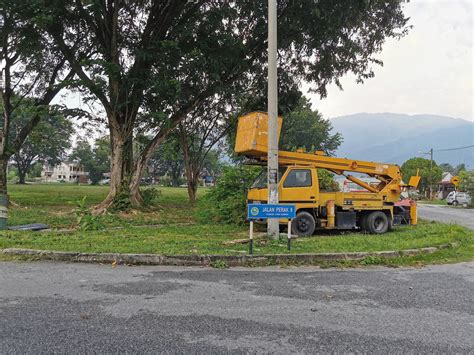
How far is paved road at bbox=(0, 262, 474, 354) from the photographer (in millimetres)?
4098

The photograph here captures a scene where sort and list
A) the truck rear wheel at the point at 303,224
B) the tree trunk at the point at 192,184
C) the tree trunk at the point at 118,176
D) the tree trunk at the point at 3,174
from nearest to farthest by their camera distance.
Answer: the truck rear wheel at the point at 303,224
the tree trunk at the point at 118,176
the tree trunk at the point at 3,174
the tree trunk at the point at 192,184

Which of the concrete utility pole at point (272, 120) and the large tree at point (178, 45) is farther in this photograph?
the large tree at point (178, 45)

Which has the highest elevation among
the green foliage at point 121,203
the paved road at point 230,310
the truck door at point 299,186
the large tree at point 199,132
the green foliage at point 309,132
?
the green foliage at point 309,132

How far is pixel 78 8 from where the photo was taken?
16484 mm

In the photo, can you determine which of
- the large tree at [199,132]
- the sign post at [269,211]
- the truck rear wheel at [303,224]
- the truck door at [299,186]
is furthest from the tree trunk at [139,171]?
the sign post at [269,211]

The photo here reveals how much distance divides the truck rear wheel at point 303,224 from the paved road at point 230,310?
488cm

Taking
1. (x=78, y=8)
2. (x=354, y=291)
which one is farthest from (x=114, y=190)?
(x=354, y=291)

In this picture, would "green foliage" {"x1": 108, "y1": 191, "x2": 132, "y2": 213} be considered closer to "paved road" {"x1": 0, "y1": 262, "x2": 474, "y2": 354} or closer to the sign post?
"paved road" {"x1": 0, "y1": 262, "x2": 474, "y2": 354}

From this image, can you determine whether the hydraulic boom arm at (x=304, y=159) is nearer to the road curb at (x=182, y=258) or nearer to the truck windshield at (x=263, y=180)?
the truck windshield at (x=263, y=180)

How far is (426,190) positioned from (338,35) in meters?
58.2

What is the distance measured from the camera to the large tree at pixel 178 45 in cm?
1595

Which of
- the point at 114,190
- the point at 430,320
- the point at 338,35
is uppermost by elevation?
the point at 338,35

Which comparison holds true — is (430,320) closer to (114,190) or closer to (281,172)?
(281,172)

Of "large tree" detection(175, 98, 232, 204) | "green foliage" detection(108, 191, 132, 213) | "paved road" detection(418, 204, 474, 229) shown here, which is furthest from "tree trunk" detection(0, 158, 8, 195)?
"paved road" detection(418, 204, 474, 229)
